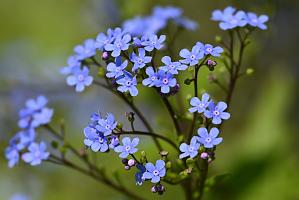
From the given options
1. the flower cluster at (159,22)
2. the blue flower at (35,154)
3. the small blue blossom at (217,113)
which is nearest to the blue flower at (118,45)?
the small blue blossom at (217,113)

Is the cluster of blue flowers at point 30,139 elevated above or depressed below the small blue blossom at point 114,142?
above

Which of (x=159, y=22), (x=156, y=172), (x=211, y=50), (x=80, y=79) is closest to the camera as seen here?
(x=156, y=172)

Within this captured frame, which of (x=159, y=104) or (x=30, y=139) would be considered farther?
(x=159, y=104)

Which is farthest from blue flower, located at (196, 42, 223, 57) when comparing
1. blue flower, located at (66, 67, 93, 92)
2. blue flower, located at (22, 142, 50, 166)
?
blue flower, located at (22, 142, 50, 166)

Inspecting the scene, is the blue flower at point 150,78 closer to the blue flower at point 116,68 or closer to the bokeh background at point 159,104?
the blue flower at point 116,68

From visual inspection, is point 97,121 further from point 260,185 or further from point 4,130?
point 4,130

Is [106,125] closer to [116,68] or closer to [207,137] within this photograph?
[116,68]

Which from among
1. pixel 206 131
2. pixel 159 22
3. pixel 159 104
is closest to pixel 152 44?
pixel 206 131

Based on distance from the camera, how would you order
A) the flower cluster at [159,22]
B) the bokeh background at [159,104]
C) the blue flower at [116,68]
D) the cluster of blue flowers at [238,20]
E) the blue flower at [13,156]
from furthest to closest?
the bokeh background at [159,104]
the flower cluster at [159,22]
the blue flower at [13,156]
the cluster of blue flowers at [238,20]
the blue flower at [116,68]
